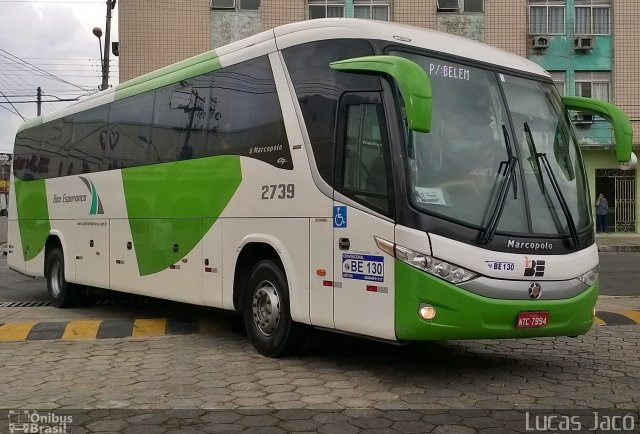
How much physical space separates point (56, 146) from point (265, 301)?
6450 millimetres

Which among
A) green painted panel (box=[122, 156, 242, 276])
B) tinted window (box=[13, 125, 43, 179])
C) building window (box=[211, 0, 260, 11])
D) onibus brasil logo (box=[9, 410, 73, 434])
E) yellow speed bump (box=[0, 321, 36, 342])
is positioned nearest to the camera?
onibus brasil logo (box=[9, 410, 73, 434])

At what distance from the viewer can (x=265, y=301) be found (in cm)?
679

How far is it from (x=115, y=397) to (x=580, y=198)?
440 cm

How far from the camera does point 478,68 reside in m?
6.04

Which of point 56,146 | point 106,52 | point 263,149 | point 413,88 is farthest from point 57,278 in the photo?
point 106,52

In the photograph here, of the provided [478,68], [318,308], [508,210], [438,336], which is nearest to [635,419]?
[438,336]

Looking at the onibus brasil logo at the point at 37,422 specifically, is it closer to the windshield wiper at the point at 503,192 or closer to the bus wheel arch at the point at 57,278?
the windshield wiper at the point at 503,192

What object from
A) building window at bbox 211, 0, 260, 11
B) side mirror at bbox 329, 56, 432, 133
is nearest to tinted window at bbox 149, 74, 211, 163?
side mirror at bbox 329, 56, 432, 133

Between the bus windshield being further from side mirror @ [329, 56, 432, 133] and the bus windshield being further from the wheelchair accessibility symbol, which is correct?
the wheelchair accessibility symbol

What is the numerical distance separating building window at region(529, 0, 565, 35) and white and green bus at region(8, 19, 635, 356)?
846 inches

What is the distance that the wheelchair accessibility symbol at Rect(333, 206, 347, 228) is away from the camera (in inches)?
229

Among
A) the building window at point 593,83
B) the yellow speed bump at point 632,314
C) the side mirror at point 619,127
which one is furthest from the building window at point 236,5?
the side mirror at point 619,127

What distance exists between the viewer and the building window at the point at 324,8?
26.4 metres

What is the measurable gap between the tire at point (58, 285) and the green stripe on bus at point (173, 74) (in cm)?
313
